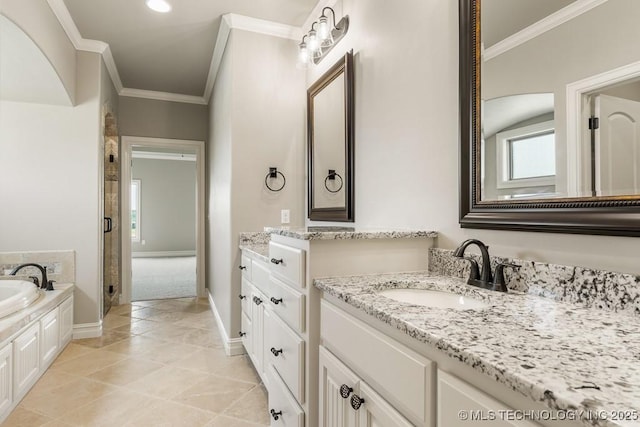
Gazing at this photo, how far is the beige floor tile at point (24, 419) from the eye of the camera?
190 centimetres

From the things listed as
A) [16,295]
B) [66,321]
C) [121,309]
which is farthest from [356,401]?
[121,309]

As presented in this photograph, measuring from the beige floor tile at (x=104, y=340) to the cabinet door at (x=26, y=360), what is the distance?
69 cm

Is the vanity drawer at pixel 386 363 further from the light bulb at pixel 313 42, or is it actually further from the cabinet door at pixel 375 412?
the light bulb at pixel 313 42

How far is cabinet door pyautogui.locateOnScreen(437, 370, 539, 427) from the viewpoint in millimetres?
553

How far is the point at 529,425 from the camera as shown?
51cm

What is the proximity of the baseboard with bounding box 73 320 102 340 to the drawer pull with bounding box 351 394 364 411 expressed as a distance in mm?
3238

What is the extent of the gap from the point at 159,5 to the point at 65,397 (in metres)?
2.80

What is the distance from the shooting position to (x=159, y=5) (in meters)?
2.65

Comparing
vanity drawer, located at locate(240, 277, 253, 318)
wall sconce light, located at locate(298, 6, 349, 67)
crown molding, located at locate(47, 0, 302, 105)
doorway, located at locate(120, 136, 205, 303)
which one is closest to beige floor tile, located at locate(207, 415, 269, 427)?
vanity drawer, located at locate(240, 277, 253, 318)

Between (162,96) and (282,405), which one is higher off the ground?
(162,96)

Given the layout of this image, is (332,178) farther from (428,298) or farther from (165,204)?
(165,204)

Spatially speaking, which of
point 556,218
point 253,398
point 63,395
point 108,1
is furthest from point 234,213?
point 556,218

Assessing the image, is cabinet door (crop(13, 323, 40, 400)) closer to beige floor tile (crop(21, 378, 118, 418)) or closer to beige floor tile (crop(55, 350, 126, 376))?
beige floor tile (crop(21, 378, 118, 418))

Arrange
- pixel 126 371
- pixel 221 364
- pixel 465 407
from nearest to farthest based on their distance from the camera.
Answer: pixel 465 407 < pixel 126 371 < pixel 221 364
